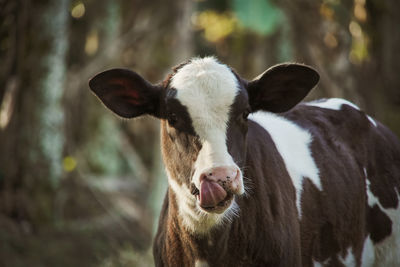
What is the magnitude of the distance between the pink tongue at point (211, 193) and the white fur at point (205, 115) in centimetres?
8

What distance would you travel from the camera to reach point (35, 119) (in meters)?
9.35

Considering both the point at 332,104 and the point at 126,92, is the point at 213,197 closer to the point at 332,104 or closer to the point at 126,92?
the point at 126,92

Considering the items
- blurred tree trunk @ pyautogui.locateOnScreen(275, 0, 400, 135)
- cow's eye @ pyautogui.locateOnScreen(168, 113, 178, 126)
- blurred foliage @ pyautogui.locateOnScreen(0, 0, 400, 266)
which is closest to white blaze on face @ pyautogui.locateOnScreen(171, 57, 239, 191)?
cow's eye @ pyautogui.locateOnScreen(168, 113, 178, 126)

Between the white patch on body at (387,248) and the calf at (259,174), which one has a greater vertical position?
the calf at (259,174)

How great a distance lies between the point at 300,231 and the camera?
475 cm

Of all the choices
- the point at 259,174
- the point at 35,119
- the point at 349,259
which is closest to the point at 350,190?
the point at 349,259

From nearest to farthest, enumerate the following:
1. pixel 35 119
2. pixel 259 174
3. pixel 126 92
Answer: pixel 259 174 < pixel 126 92 < pixel 35 119

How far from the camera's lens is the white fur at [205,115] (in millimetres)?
4004

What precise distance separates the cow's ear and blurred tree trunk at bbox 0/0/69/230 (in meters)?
5.05

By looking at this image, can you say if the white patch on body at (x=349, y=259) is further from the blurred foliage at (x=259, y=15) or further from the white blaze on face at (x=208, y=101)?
the blurred foliage at (x=259, y=15)

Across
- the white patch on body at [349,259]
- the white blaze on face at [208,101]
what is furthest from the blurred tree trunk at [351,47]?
the white blaze on face at [208,101]

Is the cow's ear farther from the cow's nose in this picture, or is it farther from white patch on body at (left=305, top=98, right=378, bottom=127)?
white patch on body at (left=305, top=98, right=378, bottom=127)

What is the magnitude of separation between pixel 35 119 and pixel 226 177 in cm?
618

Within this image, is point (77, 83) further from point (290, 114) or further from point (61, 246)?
point (290, 114)
